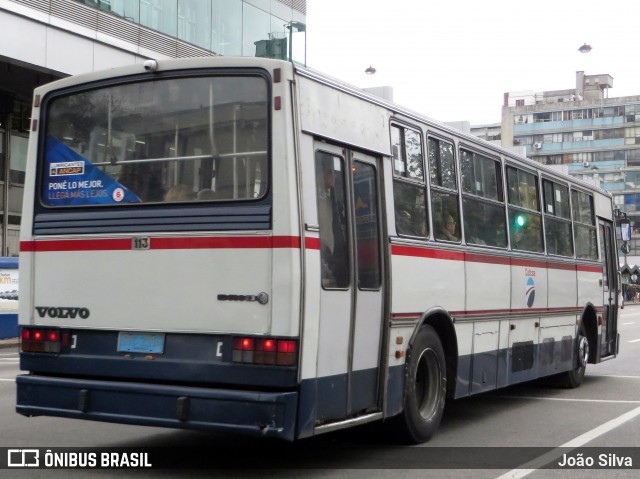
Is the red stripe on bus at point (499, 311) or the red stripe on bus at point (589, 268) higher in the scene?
the red stripe on bus at point (589, 268)

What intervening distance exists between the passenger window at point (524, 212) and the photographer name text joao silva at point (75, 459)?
5.43 metres

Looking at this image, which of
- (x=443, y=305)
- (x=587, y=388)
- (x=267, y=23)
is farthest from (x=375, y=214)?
(x=267, y=23)

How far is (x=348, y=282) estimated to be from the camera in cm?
784

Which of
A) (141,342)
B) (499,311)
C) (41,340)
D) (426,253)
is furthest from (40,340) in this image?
(499,311)

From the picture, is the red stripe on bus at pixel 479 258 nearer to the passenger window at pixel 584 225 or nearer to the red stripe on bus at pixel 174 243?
the passenger window at pixel 584 225

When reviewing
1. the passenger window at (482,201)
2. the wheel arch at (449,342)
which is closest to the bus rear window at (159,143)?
the wheel arch at (449,342)

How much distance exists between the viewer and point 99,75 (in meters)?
8.12

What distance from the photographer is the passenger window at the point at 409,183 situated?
888cm

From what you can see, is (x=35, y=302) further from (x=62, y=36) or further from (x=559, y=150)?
(x=559, y=150)

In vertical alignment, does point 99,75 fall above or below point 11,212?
below

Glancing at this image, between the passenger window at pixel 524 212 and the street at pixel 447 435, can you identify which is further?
the passenger window at pixel 524 212

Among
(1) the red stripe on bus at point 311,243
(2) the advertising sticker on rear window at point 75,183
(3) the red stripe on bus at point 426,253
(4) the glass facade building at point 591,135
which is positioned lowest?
(1) the red stripe on bus at point 311,243

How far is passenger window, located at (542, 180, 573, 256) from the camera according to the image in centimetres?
1317

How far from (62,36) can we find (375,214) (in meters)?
20.7
